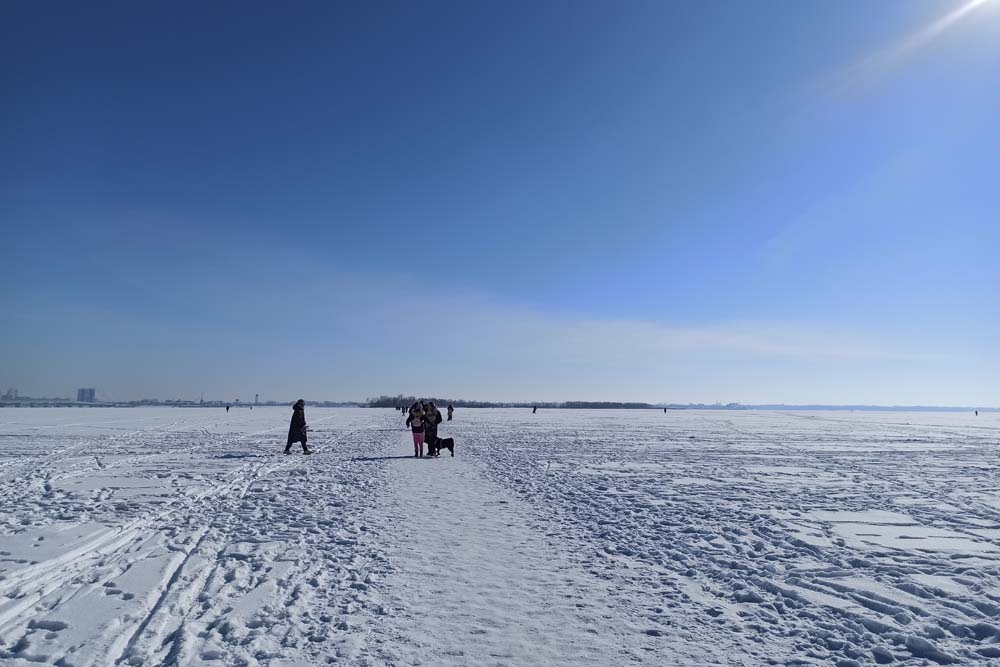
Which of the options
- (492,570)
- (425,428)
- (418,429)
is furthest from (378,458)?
(492,570)

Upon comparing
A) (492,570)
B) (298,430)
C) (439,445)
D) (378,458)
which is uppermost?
(298,430)

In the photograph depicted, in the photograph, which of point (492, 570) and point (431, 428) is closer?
point (492, 570)

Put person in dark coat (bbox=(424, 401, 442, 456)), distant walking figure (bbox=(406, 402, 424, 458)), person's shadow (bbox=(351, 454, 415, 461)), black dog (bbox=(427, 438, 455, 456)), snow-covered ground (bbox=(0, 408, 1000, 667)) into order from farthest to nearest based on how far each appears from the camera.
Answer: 1. black dog (bbox=(427, 438, 455, 456))
2. person in dark coat (bbox=(424, 401, 442, 456))
3. distant walking figure (bbox=(406, 402, 424, 458))
4. person's shadow (bbox=(351, 454, 415, 461))
5. snow-covered ground (bbox=(0, 408, 1000, 667))

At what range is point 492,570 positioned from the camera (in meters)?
6.52

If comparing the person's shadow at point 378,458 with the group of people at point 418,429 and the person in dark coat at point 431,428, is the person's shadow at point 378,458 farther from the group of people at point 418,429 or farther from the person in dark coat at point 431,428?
the person in dark coat at point 431,428

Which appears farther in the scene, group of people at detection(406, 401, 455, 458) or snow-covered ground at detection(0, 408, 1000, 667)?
group of people at detection(406, 401, 455, 458)

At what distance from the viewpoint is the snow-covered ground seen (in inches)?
182

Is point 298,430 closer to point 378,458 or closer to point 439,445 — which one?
point 378,458

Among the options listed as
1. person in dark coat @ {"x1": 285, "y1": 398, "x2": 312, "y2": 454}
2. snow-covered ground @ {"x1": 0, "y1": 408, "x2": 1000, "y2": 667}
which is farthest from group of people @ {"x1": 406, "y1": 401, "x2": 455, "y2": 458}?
snow-covered ground @ {"x1": 0, "y1": 408, "x2": 1000, "y2": 667}

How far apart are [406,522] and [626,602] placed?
4281 mm

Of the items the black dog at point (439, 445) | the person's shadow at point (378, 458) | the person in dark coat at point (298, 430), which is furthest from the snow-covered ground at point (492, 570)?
the black dog at point (439, 445)

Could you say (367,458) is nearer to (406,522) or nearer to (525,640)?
(406,522)

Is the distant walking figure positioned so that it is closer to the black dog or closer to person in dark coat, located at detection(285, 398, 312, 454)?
the black dog

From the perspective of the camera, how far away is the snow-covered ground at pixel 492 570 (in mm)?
4633
